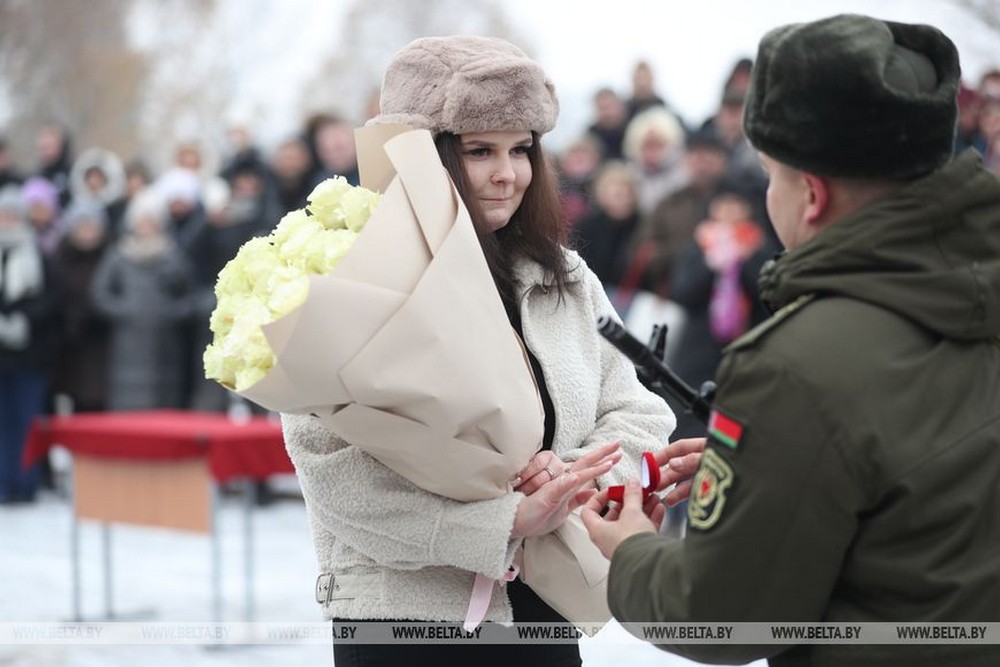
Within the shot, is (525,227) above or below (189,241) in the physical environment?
above

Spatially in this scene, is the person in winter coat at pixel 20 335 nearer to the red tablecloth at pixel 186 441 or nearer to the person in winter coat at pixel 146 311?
the person in winter coat at pixel 146 311

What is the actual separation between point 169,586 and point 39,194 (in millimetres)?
5320

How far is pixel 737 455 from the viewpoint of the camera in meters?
1.98

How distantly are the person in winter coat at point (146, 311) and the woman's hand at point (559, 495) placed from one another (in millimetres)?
8213

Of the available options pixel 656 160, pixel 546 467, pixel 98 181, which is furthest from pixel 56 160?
pixel 546 467

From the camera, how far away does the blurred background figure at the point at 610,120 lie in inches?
440

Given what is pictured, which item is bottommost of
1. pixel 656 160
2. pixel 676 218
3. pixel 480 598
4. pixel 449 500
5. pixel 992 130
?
pixel 676 218

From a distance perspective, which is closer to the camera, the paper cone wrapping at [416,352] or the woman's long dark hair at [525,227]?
the paper cone wrapping at [416,352]

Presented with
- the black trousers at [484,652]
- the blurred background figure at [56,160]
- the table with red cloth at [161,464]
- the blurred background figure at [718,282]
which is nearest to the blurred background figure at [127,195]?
the blurred background figure at [56,160]

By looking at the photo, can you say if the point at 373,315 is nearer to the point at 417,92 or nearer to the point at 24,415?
the point at 417,92

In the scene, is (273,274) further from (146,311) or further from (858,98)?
(146,311)

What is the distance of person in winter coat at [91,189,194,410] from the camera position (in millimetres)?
10617

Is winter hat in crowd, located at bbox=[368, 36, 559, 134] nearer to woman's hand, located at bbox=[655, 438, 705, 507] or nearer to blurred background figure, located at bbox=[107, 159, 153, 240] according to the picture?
woman's hand, located at bbox=[655, 438, 705, 507]

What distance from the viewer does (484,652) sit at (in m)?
2.89
